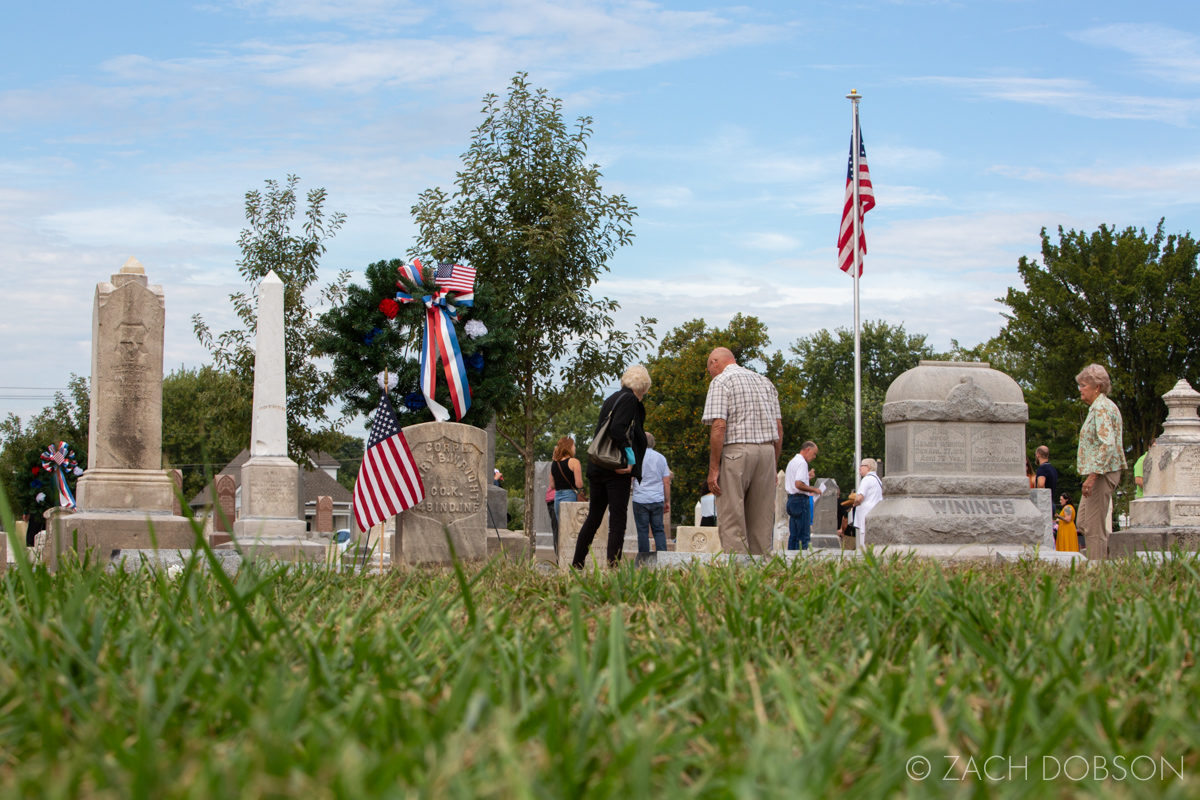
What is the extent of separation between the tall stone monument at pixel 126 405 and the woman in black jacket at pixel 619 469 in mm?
6842

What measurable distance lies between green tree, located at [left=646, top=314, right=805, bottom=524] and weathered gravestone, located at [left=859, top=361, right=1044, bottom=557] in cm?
3541

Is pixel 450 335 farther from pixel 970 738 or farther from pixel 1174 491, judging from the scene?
Answer: pixel 970 738

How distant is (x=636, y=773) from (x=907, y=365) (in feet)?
233

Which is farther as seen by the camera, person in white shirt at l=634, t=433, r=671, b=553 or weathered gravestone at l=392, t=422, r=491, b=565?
person in white shirt at l=634, t=433, r=671, b=553

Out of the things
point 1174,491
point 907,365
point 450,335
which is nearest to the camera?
point 450,335

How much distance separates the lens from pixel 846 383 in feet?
214

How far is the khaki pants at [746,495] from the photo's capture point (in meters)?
9.01

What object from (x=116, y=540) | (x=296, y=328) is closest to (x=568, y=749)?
(x=116, y=540)

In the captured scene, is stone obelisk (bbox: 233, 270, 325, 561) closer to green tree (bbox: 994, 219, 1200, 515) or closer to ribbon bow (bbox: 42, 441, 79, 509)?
ribbon bow (bbox: 42, 441, 79, 509)

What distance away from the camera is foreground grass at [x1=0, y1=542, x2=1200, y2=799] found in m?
1.12

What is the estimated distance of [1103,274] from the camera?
36.2 metres

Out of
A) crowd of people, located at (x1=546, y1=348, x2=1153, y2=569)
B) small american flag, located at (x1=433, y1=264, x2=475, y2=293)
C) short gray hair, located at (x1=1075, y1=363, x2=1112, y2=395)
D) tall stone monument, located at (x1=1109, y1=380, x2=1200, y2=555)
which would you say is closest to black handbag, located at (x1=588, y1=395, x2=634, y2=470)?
crowd of people, located at (x1=546, y1=348, x2=1153, y2=569)

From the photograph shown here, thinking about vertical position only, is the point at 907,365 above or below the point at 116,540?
above

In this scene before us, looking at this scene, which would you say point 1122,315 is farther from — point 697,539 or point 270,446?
point 270,446
